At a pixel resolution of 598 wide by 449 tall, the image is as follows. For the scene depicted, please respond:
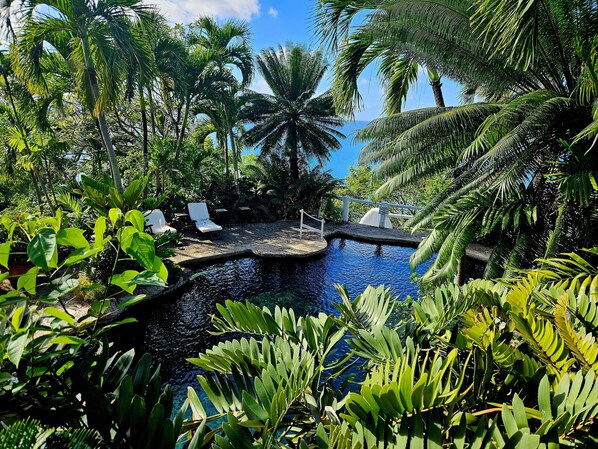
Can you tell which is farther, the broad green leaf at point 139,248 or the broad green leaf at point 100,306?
the broad green leaf at point 100,306

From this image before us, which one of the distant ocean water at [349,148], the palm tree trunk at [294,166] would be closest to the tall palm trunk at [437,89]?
the distant ocean water at [349,148]

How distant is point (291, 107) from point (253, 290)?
9.17 m

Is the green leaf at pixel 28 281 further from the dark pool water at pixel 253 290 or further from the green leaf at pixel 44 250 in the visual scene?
the dark pool water at pixel 253 290

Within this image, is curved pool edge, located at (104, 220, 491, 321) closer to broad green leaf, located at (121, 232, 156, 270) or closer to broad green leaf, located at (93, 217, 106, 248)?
broad green leaf, located at (93, 217, 106, 248)

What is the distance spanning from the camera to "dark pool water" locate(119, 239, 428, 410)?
5.33 m

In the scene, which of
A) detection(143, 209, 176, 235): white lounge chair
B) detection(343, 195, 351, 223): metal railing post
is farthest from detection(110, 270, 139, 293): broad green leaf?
detection(343, 195, 351, 223): metal railing post

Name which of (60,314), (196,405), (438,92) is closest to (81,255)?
(60,314)

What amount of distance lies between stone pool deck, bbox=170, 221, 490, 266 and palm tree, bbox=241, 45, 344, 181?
11.2ft

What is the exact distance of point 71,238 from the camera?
1041 millimetres

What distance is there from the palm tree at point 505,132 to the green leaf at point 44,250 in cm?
404

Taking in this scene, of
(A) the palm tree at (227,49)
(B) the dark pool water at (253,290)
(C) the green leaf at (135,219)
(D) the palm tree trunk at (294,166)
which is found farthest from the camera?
(D) the palm tree trunk at (294,166)

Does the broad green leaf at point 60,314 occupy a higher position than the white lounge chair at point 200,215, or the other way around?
the broad green leaf at point 60,314

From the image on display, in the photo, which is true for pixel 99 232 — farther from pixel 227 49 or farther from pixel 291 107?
pixel 291 107

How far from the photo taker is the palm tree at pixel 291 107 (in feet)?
45.2
